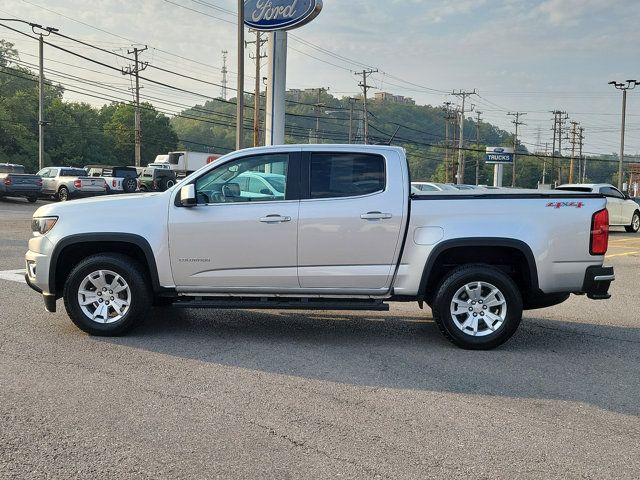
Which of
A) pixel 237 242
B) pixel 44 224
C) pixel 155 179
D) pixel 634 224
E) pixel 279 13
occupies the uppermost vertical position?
pixel 279 13

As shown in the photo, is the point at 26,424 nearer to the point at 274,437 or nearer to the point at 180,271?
the point at 274,437

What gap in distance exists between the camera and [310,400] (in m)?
4.61

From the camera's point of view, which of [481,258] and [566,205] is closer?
[566,205]

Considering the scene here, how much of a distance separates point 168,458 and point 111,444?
0.42 metres

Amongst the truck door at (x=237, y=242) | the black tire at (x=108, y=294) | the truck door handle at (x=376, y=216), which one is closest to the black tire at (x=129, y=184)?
the black tire at (x=108, y=294)

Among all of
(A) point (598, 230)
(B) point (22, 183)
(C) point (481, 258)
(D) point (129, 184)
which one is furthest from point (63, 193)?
(A) point (598, 230)

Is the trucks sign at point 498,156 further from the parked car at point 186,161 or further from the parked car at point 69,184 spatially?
the parked car at point 69,184

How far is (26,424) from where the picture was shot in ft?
13.2

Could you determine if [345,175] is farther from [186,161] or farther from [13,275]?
[186,161]

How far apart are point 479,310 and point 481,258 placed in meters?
0.56

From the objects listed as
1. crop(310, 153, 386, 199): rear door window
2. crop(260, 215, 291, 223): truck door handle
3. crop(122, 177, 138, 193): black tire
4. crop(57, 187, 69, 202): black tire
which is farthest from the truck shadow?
crop(122, 177, 138, 193): black tire

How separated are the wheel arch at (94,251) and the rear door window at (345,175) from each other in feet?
5.67

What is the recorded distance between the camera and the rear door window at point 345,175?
6172 mm

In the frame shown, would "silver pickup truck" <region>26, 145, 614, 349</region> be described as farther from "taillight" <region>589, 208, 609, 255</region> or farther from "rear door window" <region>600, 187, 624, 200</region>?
"rear door window" <region>600, 187, 624, 200</region>
